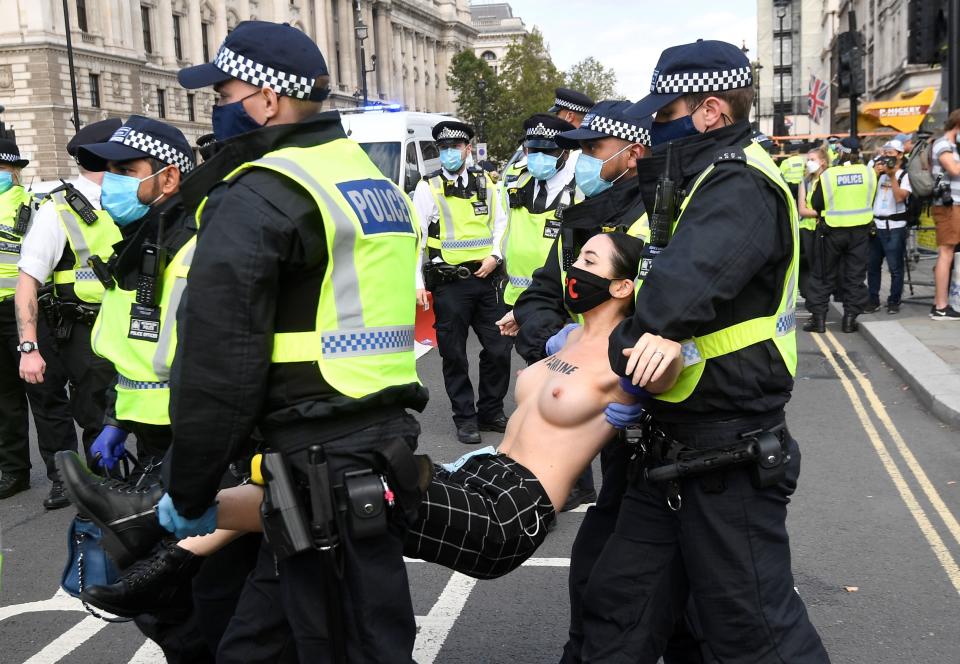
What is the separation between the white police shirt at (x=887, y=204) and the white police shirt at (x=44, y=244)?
987cm

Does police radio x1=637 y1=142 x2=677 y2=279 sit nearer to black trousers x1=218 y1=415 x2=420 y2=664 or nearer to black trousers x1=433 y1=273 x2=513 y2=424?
black trousers x1=218 y1=415 x2=420 y2=664

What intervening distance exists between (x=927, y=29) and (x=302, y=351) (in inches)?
470

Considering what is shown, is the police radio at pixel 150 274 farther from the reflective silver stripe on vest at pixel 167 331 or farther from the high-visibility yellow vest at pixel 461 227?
the high-visibility yellow vest at pixel 461 227

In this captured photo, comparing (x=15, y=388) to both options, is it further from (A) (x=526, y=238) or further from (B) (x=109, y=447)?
(B) (x=109, y=447)

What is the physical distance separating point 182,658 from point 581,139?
2.77 m

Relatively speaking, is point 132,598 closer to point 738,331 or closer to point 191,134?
point 738,331

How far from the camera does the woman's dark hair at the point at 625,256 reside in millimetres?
3871

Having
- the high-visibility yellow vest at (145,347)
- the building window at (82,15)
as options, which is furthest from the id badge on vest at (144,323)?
the building window at (82,15)

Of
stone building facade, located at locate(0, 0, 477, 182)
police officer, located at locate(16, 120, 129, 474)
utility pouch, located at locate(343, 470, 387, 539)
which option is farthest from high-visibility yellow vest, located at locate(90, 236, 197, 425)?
stone building facade, located at locate(0, 0, 477, 182)

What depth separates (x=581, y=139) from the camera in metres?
4.86

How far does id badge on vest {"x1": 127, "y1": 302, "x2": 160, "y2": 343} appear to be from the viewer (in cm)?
365

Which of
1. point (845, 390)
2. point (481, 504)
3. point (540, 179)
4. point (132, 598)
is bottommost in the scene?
point (845, 390)

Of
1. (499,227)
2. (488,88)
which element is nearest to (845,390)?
(499,227)

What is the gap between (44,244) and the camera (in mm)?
5891
